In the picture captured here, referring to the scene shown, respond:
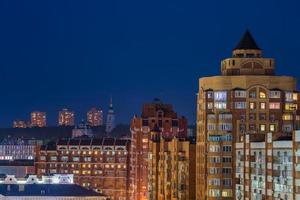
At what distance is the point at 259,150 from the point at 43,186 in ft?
141

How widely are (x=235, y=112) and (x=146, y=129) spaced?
65191mm

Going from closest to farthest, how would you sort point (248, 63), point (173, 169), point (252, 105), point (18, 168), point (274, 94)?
point (252, 105), point (274, 94), point (248, 63), point (173, 169), point (18, 168)

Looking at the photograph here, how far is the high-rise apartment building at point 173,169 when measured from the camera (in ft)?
313

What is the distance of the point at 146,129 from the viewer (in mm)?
151875

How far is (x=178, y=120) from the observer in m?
154

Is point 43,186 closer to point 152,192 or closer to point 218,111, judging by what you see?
point 152,192

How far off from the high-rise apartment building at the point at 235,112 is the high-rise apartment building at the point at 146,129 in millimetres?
59792

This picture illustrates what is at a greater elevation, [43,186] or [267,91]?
[267,91]

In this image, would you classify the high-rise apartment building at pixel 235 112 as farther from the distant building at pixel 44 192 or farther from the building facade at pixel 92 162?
the building facade at pixel 92 162

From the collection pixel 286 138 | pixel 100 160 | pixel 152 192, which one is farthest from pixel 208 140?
pixel 100 160

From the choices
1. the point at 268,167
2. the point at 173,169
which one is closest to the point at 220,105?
the point at 268,167

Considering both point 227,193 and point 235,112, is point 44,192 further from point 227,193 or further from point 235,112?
point 235,112

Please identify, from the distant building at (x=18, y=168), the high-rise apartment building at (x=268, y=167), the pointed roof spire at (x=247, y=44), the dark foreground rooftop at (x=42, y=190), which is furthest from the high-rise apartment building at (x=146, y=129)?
the high-rise apartment building at (x=268, y=167)

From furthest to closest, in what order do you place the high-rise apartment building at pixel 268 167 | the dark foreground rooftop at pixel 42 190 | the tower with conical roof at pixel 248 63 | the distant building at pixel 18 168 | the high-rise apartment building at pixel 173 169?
the distant building at pixel 18 168, the dark foreground rooftop at pixel 42 190, the high-rise apartment building at pixel 173 169, the tower with conical roof at pixel 248 63, the high-rise apartment building at pixel 268 167
